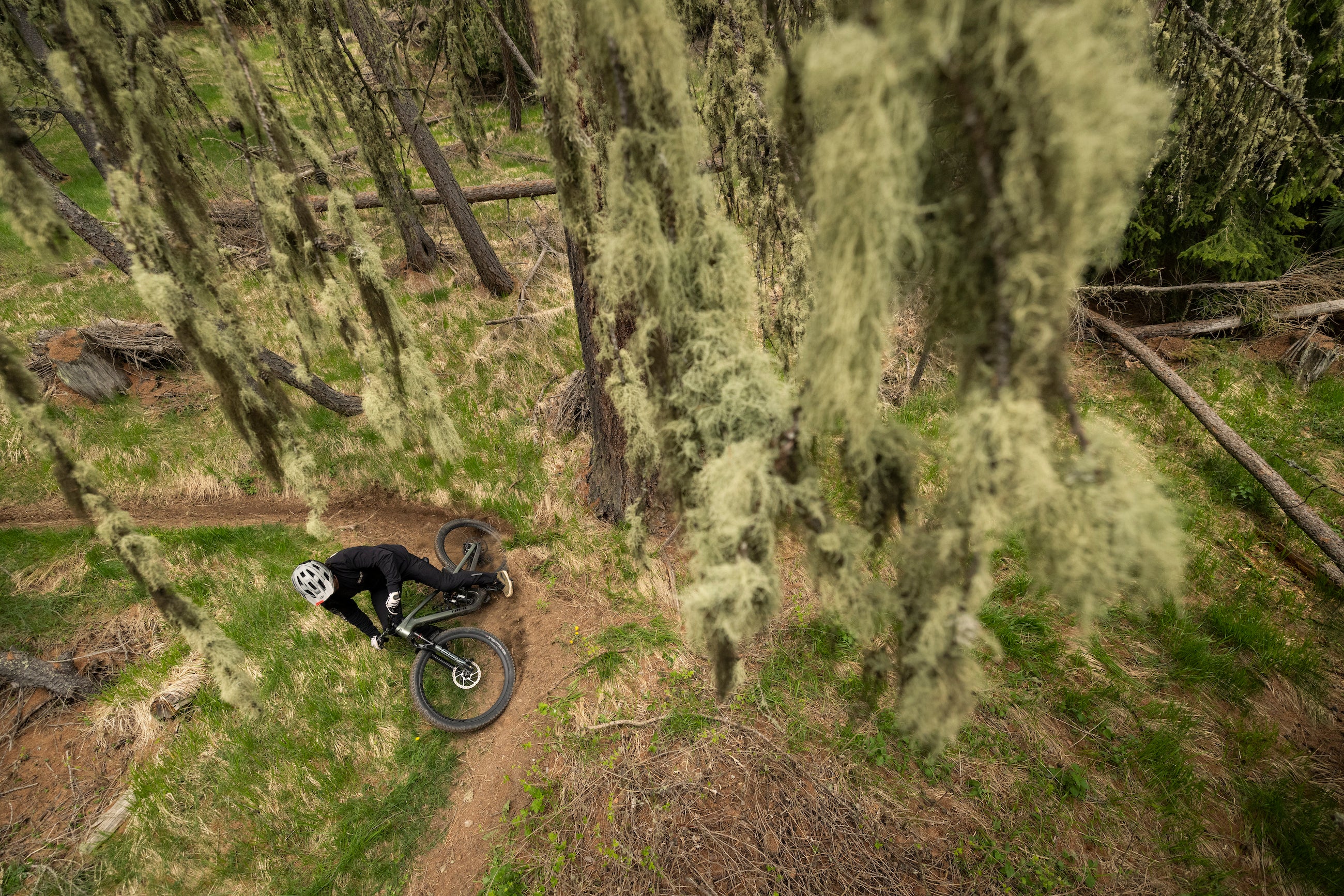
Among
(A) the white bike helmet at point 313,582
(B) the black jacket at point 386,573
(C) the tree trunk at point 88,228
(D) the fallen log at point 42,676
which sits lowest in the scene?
(D) the fallen log at point 42,676

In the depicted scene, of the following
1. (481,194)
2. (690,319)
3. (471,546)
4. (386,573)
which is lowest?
(471,546)

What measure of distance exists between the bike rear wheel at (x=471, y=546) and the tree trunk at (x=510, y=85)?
4.77m

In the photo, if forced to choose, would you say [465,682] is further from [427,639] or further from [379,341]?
[379,341]

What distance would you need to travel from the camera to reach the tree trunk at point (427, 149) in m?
5.91

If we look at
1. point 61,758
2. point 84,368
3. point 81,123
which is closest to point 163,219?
point 81,123

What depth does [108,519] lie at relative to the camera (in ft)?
7.68

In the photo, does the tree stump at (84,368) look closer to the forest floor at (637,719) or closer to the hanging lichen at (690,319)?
the forest floor at (637,719)

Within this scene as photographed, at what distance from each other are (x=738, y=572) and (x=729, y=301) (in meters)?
0.84

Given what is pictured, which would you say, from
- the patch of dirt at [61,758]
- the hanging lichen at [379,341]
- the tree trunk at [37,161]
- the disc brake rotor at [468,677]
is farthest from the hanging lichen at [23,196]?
the patch of dirt at [61,758]

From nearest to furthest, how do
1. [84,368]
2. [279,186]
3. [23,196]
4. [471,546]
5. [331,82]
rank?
[23,196] → [279,186] → [331,82] → [471,546] → [84,368]

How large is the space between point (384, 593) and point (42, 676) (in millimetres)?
3248

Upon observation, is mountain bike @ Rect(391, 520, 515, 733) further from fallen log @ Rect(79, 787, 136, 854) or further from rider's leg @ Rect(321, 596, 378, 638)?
fallen log @ Rect(79, 787, 136, 854)

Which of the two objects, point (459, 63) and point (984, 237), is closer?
point (984, 237)

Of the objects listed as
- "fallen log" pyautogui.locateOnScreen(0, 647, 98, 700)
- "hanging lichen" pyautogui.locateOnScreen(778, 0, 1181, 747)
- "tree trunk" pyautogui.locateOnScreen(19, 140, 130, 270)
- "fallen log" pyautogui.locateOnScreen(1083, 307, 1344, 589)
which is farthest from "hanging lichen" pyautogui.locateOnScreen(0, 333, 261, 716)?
"fallen log" pyautogui.locateOnScreen(1083, 307, 1344, 589)
